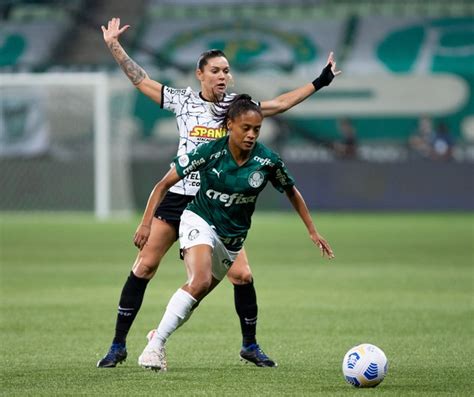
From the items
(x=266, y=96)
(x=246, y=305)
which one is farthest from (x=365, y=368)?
(x=266, y=96)

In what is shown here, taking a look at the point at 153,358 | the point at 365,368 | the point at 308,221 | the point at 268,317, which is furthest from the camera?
the point at 268,317

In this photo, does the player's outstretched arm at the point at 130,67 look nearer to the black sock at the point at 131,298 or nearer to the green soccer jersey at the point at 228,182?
the green soccer jersey at the point at 228,182

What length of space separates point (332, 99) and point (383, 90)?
1534mm

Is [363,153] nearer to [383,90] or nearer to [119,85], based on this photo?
[383,90]

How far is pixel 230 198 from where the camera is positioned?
842 centimetres

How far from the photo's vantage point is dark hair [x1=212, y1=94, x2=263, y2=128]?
8.27 metres

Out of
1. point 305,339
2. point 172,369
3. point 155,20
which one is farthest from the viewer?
point 155,20

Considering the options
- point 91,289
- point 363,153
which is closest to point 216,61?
point 91,289

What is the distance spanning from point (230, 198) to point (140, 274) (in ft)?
3.26

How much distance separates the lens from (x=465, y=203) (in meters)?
29.7

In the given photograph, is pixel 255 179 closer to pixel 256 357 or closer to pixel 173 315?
pixel 173 315

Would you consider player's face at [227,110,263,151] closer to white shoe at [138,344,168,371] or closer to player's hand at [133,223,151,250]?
player's hand at [133,223,151,250]

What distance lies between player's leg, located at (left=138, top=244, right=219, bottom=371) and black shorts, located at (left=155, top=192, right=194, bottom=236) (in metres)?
0.61

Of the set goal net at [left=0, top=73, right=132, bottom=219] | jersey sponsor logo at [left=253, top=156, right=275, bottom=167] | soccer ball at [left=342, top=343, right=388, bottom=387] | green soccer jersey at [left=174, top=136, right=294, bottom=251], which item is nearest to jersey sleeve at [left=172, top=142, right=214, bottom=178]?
green soccer jersey at [left=174, top=136, right=294, bottom=251]
